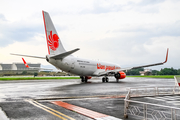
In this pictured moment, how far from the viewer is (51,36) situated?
28562mm

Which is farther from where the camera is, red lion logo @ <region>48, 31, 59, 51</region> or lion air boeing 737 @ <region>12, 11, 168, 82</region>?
red lion logo @ <region>48, 31, 59, 51</region>

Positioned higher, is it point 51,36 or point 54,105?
point 51,36

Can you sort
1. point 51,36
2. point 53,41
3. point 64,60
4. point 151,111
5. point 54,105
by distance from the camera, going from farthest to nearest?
point 64,60, point 53,41, point 51,36, point 54,105, point 151,111

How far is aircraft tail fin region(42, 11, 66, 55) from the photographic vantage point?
91.3 ft

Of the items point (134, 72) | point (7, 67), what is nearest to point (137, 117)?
point (7, 67)

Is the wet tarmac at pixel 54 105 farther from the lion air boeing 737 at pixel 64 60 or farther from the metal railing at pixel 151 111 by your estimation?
the lion air boeing 737 at pixel 64 60

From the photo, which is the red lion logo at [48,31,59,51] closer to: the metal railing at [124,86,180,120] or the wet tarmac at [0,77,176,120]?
the wet tarmac at [0,77,176,120]

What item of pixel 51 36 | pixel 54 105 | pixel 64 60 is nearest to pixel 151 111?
pixel 54 105

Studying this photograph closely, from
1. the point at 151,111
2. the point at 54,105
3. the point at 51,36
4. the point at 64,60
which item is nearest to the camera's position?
the point at 151,111

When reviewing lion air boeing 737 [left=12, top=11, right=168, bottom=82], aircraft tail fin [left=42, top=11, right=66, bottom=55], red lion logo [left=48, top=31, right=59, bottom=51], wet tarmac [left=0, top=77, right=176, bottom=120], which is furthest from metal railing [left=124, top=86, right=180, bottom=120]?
red lion logo [left=48, top=31, right=59, bottom=51]

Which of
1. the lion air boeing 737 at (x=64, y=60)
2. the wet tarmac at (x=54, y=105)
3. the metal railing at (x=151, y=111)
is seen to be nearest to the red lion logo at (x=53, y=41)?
the lion air boeing 737 at (x=64, y=60)

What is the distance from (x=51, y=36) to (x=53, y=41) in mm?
875

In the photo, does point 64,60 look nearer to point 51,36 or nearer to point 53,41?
point 53,41

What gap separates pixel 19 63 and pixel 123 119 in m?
160
